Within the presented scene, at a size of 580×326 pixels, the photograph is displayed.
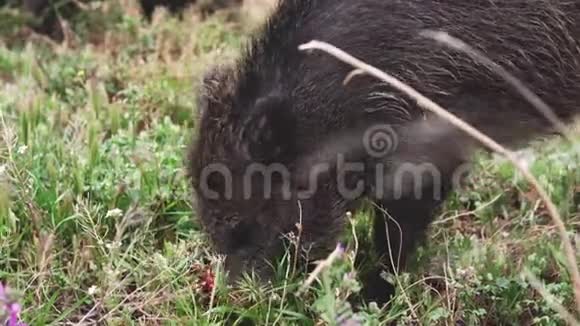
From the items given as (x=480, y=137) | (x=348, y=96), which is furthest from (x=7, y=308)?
(x=348, y=96)

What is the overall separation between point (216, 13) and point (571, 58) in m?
3.57

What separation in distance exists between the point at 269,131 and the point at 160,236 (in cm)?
85

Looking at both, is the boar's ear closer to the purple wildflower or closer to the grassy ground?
the grassy ground

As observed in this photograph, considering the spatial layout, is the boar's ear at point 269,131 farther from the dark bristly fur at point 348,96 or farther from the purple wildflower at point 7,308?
the purple wildflower at point 7,308

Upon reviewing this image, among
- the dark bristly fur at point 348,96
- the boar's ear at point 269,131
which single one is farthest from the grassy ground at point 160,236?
the boar's ear at point 269,131

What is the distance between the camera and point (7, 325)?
245 cm

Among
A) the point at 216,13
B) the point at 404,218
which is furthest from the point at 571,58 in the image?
the point at 216,13

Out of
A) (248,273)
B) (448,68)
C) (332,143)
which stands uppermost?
(448,68)

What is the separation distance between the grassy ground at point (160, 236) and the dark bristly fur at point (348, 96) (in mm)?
188

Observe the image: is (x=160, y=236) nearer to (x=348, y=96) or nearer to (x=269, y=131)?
(x=269, y=131)

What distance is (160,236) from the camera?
146 inches

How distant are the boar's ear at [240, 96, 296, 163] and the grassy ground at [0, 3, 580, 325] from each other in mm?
393

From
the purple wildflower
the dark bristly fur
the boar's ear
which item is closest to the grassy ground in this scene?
the dark bristly fur

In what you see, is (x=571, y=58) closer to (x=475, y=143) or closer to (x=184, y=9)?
(x=475, y=143)
